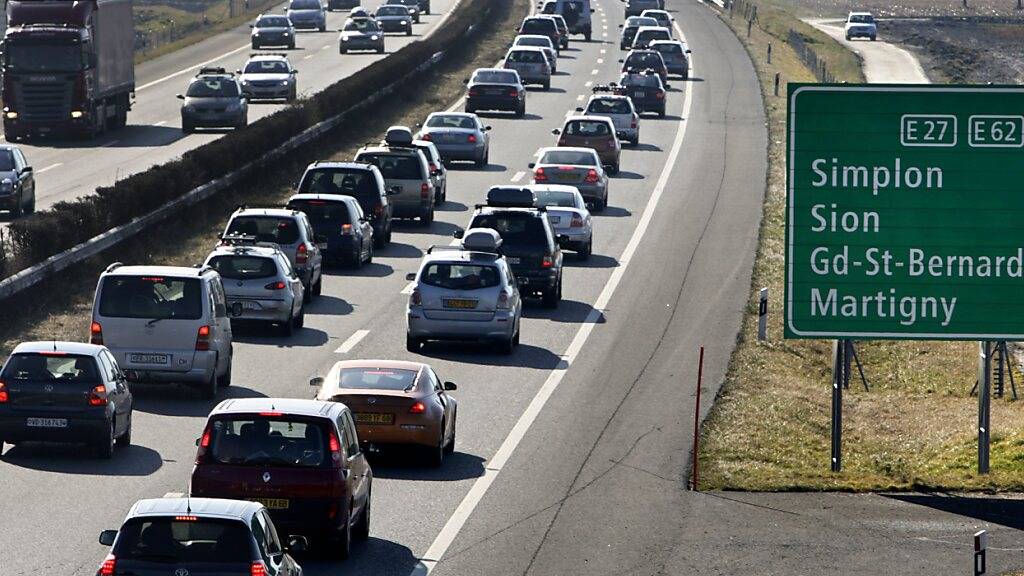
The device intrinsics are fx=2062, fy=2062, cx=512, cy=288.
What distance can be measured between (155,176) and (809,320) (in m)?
21.1

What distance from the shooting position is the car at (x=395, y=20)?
332ft

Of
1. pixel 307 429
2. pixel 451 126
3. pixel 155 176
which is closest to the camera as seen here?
pixel 307 429

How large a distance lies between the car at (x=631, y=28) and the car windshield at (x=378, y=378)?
246 feet

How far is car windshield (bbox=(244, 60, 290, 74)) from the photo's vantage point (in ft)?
235

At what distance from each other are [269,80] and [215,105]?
29.1 ft

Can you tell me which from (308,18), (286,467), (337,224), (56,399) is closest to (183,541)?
(286,467)

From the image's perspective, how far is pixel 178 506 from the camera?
570 inches

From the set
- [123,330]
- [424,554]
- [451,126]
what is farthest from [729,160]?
[424,554]

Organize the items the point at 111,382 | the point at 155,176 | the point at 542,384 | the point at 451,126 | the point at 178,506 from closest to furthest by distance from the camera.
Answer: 1. the point at 178,506
2. the point at 111,382
3. the point at 542,384
4. the point at 155,176
5. the point at 451,126

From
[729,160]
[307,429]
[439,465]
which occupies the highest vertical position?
[307,429]

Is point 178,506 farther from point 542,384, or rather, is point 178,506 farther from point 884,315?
point 542,384

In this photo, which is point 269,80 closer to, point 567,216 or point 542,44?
point 542,44

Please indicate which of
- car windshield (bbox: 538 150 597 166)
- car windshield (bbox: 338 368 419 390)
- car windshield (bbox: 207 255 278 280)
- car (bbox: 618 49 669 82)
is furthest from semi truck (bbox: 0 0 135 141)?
car windshield (bbox: 338 368 419 390)

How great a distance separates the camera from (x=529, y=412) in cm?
2853
